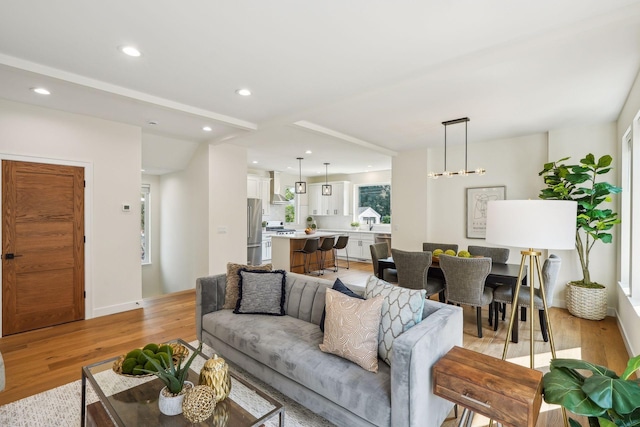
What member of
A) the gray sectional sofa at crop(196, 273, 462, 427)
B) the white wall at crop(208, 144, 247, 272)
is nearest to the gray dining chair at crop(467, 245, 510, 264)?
the gray sectional sofa at crop(196, 273, 462, 427)

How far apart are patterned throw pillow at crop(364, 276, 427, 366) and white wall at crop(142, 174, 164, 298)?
636cm

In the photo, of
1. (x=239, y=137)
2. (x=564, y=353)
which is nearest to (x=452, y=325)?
(x=564, y=353)

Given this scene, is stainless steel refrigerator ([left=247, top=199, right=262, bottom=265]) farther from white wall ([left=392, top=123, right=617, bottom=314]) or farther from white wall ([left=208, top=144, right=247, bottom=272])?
white wall ([left=392, top=123, right=617, bottom=314])

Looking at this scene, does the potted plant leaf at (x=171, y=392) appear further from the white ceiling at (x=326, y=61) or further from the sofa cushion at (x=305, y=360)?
the white ceiling at (x=326, y=61)

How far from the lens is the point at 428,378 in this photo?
1.69 m

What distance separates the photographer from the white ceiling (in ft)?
6.47

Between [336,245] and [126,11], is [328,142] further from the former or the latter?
[126,11]

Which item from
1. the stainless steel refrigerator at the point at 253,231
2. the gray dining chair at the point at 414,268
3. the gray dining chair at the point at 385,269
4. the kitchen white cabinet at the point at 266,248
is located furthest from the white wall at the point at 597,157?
the kitchen white cabinet at the point at 266,248

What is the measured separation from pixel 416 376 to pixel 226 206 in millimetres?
4498

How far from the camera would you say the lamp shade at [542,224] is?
69.1 inches

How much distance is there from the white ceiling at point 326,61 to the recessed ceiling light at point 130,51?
0.18ft

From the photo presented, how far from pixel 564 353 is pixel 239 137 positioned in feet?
15.4

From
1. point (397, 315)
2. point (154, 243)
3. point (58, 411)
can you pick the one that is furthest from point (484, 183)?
point (154, 243)

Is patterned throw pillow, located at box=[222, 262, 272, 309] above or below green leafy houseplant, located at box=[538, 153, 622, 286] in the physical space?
below
